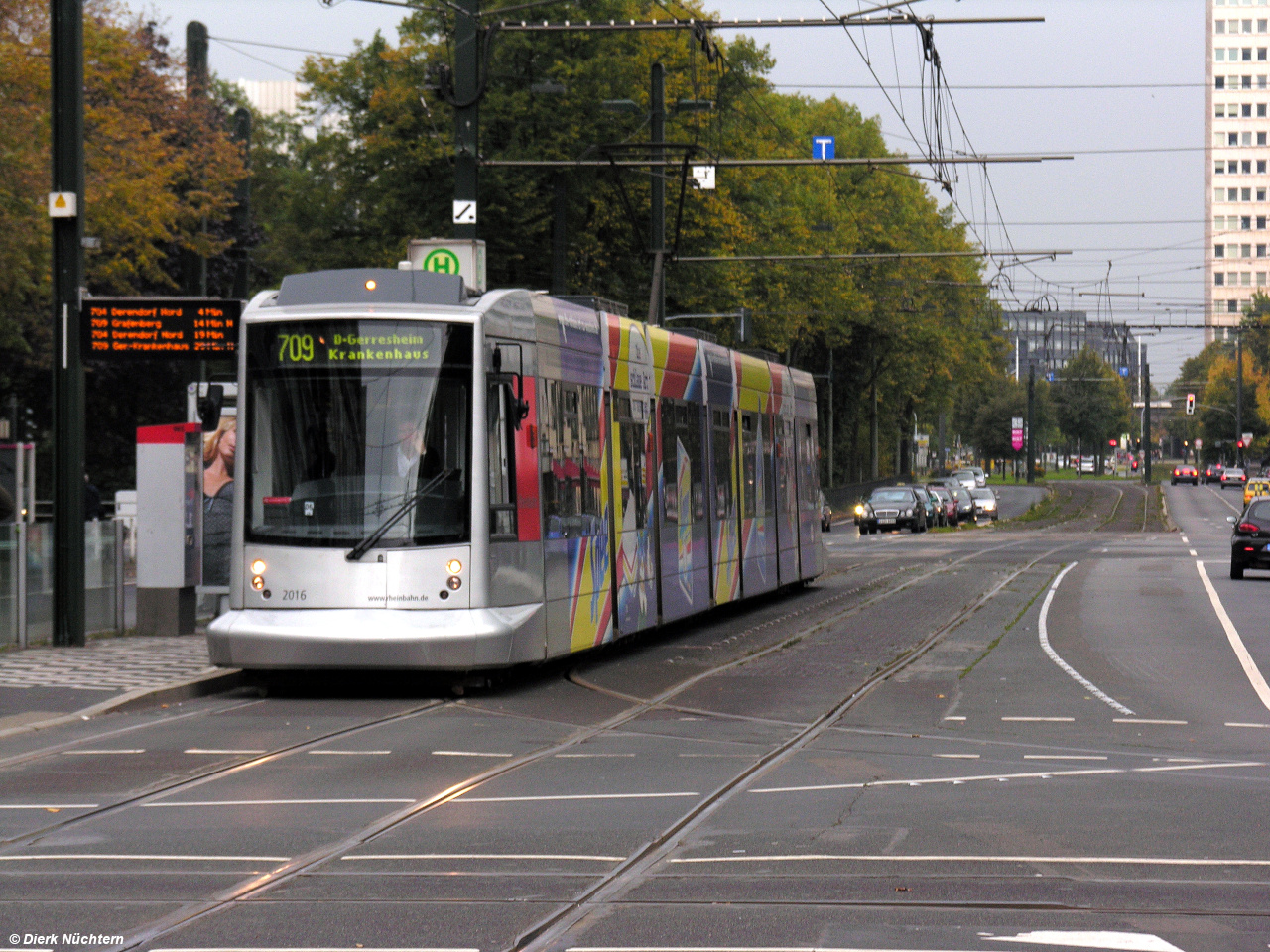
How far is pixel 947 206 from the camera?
88.9m

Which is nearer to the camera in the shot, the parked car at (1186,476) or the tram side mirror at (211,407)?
the tram side mirror at (211,407)

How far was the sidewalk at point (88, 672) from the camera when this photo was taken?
1280 centimetres

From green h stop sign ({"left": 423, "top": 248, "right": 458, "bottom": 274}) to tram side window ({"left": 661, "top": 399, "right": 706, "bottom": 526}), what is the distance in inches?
112

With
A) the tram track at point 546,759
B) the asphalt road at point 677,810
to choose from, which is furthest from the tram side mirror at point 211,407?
the tram track at point 546,759

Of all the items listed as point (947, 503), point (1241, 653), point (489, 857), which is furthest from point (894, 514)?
point (489, 857)

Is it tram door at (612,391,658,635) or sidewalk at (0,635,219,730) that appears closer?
sidewalk at (0,635,219,730)

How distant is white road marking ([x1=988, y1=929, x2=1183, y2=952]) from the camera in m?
5.91

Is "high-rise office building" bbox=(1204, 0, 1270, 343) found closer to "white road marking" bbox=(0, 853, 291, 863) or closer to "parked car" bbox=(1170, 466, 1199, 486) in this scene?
"parked car" bbox=(1170, 466, 1199, 486)

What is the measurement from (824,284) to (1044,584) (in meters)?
36.3

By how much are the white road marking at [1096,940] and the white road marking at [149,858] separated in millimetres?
3011

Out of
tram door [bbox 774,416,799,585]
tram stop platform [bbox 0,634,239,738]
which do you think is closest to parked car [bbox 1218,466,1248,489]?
tram door [bbox 774,416,799,585]

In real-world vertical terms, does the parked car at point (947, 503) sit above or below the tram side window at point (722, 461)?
below

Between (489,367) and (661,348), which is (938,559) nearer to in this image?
(661,348)

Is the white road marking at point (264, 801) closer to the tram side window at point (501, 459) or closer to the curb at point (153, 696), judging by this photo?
the curb at point (153, 696)
